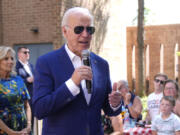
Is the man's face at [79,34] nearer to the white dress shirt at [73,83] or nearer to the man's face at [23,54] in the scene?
the white dress shirt at [73,83]

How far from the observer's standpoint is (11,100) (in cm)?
381

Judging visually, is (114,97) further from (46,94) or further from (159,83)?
(159,83)

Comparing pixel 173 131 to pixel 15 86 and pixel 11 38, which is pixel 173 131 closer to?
pixel 15 86

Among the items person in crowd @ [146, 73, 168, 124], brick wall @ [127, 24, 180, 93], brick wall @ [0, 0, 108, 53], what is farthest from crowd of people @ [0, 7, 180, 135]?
brick wall @ [127, 24, 180, 93]

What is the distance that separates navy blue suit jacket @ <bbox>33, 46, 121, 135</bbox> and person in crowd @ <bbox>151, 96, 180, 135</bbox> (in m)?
2.77

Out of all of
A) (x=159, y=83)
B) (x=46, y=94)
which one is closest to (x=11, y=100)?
(x=46, y=94)

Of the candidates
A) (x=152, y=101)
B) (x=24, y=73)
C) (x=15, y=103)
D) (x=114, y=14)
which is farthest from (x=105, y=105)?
(x=114, y=14)

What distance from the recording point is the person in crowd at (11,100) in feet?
12.4

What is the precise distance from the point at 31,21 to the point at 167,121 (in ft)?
22.5

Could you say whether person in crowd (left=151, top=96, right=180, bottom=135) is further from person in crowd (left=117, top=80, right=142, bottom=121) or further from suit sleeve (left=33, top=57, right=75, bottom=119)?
suit sleeve (left=33, top=57, right=75, bottom=119)

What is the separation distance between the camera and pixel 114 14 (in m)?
15.3

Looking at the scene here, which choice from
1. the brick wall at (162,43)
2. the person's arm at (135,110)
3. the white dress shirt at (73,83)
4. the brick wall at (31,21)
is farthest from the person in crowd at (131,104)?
the brick wall at (162,43)

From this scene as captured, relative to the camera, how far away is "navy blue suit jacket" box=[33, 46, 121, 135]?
1.98 meters

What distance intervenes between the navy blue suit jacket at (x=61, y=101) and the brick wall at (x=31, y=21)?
754 cm
